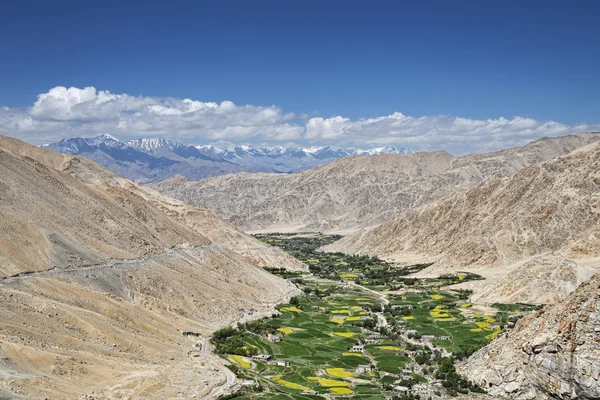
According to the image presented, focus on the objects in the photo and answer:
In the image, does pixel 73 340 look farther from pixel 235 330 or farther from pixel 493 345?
pixel 493 345

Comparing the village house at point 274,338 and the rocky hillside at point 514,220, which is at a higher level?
the rocky hillside at point 514,220

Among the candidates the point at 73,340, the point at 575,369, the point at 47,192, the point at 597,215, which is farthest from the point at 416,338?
the point at 597,215

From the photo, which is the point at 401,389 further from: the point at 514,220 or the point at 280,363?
the point at 514,220

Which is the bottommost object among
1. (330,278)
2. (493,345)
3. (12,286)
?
(330,278)

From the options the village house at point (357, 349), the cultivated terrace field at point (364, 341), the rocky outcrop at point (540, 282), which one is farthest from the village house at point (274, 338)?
the rocky outcrop at point (540, 282)

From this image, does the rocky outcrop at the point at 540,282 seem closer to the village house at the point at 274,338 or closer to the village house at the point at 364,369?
the village house at the point at 364,369

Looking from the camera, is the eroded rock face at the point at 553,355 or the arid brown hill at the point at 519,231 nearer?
the eroded rock face at the point at 553,355

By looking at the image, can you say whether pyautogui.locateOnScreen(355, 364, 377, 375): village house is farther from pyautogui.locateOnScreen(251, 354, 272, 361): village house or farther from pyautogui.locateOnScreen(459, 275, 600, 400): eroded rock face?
pyautogui.locateOnScreen(459, 275, 600, 400): eroded rock face

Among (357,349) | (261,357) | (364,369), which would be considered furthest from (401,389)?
(261,357)
